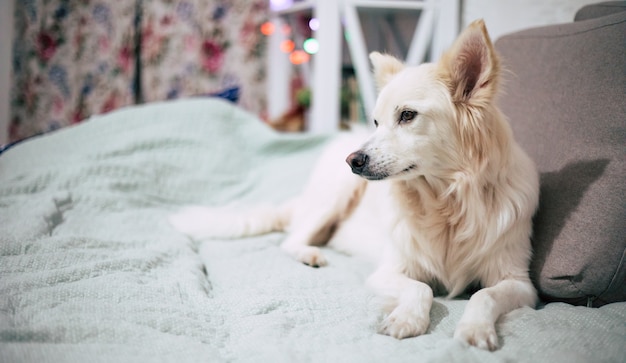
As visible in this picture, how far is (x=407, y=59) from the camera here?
2701 mm

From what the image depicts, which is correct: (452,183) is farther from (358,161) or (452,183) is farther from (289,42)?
(289,42)

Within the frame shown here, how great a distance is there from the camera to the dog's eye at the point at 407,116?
127 centimetres

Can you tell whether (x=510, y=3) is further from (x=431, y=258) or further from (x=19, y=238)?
(x=19, y=238)

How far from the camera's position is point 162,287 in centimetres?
122

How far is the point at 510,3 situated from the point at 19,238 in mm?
2199

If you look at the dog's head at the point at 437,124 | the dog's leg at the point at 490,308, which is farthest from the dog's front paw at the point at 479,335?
the dog's head at the point at 437,124

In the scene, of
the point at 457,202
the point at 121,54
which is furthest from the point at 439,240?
the point at 121,54

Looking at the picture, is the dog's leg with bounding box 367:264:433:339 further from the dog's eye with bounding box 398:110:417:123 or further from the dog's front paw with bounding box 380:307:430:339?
the dog's eye with bounding box 398:110:417:123

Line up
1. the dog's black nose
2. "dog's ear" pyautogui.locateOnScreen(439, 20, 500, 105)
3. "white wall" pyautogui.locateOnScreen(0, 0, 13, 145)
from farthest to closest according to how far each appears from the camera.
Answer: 1. "white wall" pyautogui.locateOnScreen(0, 0, 13, 145)
2. the dog's black nose
3. "dog's ear" pyautogui.locateOnScreen(439, 20, 500, 105)

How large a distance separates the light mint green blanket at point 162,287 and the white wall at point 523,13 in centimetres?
128

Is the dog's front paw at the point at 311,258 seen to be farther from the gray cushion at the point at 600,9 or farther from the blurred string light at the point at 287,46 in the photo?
the blurred string light at the point at 287,46

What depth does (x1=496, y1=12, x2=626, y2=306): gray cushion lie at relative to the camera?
1.13 m

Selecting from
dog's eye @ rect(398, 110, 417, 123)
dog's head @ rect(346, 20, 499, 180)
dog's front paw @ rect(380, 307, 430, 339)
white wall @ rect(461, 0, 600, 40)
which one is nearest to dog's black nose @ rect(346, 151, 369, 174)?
dog's head @ rect(346, 20, 499, 180)

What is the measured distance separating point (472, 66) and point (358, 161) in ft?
1.36
